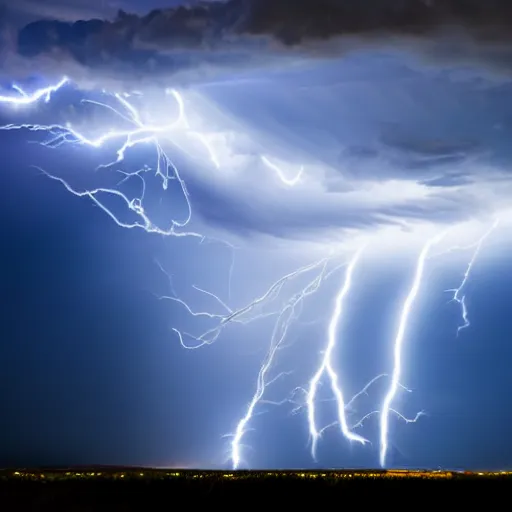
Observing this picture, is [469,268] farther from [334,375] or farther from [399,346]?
[334,375]

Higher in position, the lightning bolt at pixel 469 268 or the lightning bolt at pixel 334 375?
the lightning bolt at pixel 469 268

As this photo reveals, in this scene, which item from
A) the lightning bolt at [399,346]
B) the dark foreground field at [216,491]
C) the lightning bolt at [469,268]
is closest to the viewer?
the dark foreground field at [216,491]

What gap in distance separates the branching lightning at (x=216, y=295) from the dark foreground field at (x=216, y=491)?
146cm

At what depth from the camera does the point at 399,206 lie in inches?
207

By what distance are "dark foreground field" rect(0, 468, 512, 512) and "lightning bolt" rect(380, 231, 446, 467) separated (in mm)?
1441

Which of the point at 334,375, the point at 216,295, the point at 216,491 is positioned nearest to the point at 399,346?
the point at 334,375

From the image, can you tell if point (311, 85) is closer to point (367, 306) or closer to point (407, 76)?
point (407, 76)

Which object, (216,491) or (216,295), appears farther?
(216,295)

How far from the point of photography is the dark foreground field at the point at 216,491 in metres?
3.51

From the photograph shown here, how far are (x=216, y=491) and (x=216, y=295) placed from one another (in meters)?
1.85

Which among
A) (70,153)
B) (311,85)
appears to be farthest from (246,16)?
(70,153)

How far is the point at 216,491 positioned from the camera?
11.6ft

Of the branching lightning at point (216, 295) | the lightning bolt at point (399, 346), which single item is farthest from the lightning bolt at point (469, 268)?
the lightning bolt at point (399, 346)

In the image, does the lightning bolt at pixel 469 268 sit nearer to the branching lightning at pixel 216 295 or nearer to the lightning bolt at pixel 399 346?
the branching lightning at pixel 216 295
